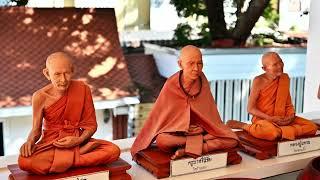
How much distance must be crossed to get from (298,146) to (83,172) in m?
0.55

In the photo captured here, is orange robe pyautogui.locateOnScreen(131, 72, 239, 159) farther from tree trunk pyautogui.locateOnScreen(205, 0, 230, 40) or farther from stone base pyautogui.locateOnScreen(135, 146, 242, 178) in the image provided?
tree trunk pyautogui.locateOnScreen(205, 0, 230, 40)

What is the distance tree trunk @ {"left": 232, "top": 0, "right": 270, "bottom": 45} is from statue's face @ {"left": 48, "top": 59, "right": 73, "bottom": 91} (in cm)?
298

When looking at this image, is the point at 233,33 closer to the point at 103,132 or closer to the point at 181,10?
the point at 181,10

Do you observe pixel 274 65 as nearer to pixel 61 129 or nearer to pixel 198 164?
pixel 198 164

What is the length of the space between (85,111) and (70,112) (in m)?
0.03

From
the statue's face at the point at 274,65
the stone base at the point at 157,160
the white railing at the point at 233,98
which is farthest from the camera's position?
the white railing at the point at 233,98

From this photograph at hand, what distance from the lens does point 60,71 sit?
0.81 meters

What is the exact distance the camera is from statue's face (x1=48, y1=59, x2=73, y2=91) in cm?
81

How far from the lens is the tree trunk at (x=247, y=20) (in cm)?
359

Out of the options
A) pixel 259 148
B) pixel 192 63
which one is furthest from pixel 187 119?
pixel 259 148

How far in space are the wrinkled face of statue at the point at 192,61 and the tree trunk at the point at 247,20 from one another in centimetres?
280

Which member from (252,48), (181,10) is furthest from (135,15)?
(252,48)

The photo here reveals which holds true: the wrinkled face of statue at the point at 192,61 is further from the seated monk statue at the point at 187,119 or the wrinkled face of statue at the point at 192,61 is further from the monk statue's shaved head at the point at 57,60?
the monk statue's shaved head at the point at 57,60

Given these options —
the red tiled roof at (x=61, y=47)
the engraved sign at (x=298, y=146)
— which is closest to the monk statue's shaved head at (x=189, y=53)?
the engraved sign at (x=298, y=146)
